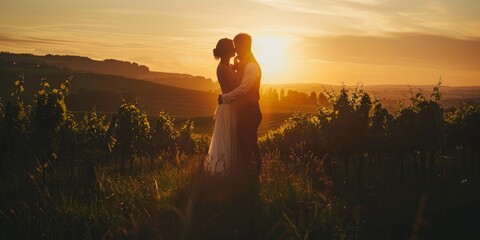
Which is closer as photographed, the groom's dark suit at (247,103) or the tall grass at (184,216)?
the tall grass at (184,216)

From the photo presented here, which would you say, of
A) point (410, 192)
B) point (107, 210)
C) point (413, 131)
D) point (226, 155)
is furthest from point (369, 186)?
point (107, 210)

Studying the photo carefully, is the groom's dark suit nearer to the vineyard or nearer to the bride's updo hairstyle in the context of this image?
the bride's updo hairstyle

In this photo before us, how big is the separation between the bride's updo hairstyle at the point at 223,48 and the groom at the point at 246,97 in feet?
0.42

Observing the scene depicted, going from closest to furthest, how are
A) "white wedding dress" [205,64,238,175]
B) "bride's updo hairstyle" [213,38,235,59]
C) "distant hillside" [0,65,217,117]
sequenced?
"bride's updo hairstyle" [213,38,235,59], "white wedding dress" [205,64,238,175], "distant hillside" [0,65,217,117]

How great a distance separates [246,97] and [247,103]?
0.39 ft

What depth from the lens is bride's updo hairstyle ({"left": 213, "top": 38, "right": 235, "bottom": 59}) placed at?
8164 mm

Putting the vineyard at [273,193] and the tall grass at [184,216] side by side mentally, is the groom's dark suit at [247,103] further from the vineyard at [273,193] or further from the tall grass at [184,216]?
the tall grass at [184,216]

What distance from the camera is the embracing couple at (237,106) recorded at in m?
8.21

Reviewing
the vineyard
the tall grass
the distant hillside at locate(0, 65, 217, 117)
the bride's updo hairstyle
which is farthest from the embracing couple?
the distant hillside at locate(0, 65, 217, 117)

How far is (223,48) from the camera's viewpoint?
819 cm

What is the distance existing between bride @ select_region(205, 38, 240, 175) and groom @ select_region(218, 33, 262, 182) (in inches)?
4.9

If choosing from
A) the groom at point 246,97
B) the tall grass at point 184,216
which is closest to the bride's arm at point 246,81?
the groom at point 246,97

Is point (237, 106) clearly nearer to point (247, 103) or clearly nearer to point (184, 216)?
point (247, 103)

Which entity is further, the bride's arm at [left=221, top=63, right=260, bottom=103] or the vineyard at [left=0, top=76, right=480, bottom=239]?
the bride's arm at [left=221, top=63, right=260, bottom=103]
